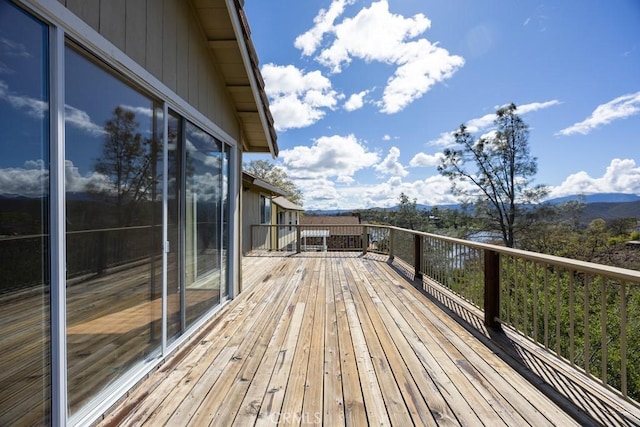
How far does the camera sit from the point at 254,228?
359 inches

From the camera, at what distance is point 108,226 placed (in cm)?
170

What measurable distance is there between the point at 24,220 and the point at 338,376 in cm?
214

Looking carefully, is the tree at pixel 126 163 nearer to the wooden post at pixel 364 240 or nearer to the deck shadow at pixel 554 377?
the deck shadow at pixel 554 377

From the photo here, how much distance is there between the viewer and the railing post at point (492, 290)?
3.04m

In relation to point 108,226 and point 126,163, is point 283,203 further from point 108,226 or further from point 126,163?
point 108,226

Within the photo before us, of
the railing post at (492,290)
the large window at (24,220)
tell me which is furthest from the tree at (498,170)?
the large window at (24,220)

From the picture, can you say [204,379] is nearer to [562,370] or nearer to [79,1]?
[79,1]

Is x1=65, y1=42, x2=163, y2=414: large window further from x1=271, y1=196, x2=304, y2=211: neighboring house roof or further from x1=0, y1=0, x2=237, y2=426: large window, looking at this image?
x1=271, y1=196, x2=304, y2=211: neighboring house roof

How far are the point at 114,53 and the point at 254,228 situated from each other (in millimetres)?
7607

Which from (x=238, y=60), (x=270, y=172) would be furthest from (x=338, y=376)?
(x=270, y=172)

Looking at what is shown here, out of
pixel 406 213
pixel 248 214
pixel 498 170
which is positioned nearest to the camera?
pixel 248 214

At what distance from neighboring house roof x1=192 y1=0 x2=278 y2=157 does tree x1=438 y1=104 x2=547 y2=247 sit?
609 inches

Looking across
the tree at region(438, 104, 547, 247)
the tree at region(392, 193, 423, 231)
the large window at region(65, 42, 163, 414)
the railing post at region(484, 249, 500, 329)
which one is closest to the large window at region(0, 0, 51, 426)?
the large window at region(65, 42, 163, 414)

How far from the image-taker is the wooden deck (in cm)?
171
